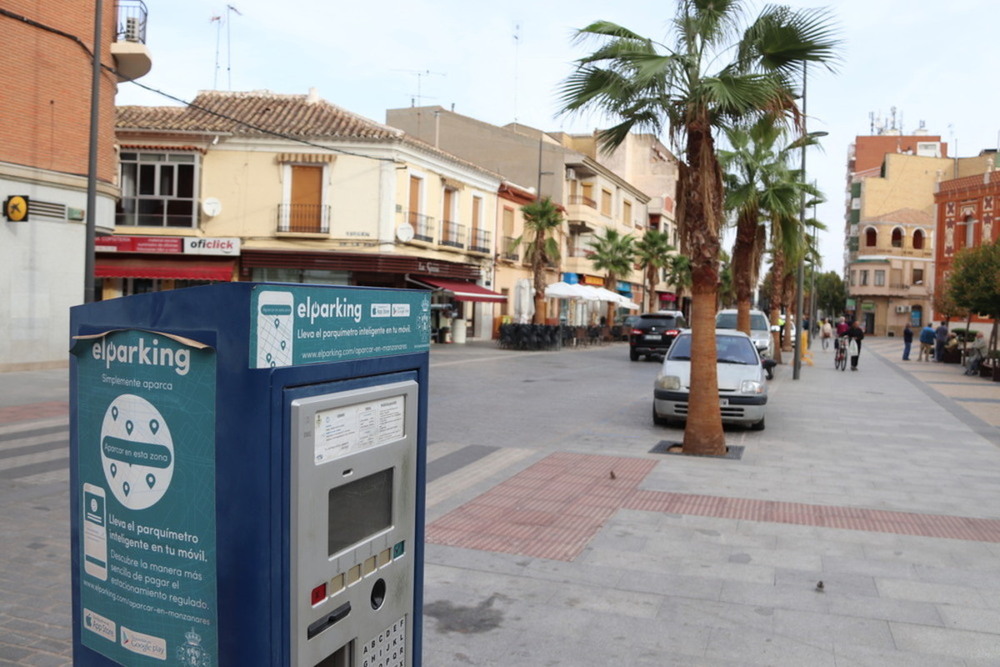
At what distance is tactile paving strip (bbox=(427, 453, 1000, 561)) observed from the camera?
21.0ft

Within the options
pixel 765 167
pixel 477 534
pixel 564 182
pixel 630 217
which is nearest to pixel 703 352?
pixel 477 534

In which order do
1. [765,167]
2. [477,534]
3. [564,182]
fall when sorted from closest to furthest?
[477,534] < [765,167] < [564,182]

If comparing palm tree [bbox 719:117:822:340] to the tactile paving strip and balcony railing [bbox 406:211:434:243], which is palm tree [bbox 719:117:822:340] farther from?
balcony railing [bbox 406:211:434:243]

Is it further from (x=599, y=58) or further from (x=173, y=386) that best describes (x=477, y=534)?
(x=599, y=58)

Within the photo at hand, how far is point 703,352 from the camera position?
412 inches

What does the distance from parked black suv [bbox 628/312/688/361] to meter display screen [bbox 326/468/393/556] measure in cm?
2650

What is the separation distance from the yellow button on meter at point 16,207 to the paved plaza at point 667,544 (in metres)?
5.32

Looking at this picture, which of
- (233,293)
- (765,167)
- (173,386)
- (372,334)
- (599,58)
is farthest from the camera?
(765,167)

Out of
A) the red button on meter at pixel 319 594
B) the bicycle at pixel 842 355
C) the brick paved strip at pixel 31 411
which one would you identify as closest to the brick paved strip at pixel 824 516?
the red button on meter at pixel 319 594

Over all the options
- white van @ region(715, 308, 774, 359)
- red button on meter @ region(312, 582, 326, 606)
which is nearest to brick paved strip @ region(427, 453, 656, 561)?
red button on meter @ region(312, 582, 326, 606)

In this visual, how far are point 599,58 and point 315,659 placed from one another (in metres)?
9.11

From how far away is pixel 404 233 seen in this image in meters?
30.9

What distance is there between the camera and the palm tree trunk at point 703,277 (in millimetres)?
10227

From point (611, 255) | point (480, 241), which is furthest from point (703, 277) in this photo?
point (611, 255)
